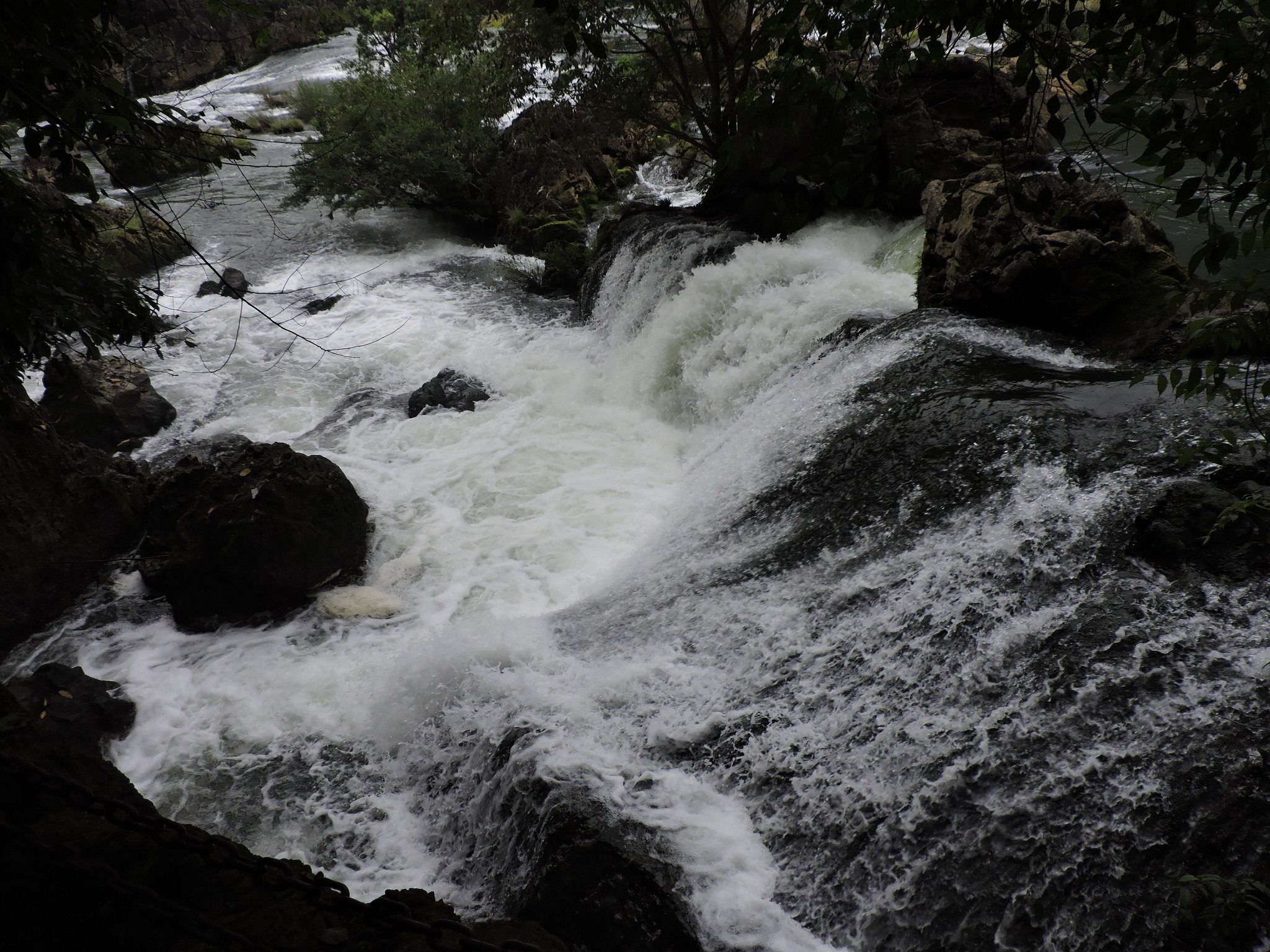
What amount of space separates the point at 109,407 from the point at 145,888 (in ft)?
24.5

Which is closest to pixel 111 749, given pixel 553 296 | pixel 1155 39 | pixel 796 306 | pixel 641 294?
pixel 1155 39

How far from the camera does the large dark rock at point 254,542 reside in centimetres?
527

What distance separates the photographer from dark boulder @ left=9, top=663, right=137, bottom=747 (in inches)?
167

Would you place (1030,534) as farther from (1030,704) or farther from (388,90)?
(388,90)

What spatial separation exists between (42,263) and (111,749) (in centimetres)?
312

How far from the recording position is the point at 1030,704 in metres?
2.87

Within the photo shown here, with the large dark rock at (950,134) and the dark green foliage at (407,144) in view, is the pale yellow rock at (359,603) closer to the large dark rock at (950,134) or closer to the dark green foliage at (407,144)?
the large dark rock at (950,134)

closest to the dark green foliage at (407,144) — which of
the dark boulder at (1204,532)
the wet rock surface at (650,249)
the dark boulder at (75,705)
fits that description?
the wet rock surface at (650,249)

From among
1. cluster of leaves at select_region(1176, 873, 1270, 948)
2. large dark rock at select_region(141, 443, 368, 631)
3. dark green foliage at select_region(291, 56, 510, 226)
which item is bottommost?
large dark rock at select_region(141, 443, 368, 631)

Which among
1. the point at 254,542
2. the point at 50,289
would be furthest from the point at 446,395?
the point at 50,289

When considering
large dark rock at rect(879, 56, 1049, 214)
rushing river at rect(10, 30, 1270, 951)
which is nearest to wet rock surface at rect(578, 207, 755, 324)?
rushing river at rect(10, 30, 1270, 951)

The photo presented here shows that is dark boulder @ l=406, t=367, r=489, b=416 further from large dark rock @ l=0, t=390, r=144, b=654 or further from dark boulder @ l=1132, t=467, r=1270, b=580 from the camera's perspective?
dark boulder @ l=1132, t=467, r=1270, b=580

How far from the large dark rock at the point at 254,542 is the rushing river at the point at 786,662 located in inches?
8.7

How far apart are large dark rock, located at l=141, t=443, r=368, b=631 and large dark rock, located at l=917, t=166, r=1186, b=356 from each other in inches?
193
